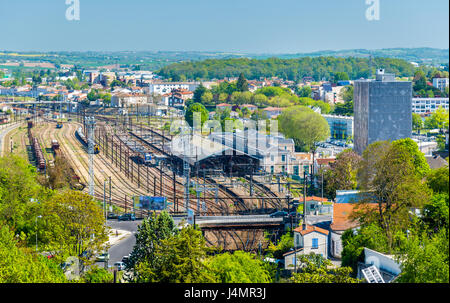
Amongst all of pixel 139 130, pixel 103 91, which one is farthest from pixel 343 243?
pixel 103 91

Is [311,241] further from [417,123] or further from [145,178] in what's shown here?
[417,123]

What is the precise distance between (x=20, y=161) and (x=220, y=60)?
1128 inches

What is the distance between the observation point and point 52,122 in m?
21.2

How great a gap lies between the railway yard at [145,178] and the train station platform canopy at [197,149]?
25cm

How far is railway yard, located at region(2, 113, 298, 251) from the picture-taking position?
827 centimetres

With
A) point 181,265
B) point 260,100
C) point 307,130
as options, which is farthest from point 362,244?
point 260,100

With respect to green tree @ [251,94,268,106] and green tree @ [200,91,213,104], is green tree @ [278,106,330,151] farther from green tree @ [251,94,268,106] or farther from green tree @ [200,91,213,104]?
green tree @ [200,91,213,104]

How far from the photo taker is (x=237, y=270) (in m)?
4.20

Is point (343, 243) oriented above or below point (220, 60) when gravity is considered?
below

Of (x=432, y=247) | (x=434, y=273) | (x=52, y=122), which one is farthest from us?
(x=52, y=122)

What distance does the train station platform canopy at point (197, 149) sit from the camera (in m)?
12.0

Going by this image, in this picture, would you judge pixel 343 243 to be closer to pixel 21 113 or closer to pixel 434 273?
pixel 434 273

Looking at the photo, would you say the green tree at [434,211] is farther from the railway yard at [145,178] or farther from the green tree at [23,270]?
the green tree at [23,270]

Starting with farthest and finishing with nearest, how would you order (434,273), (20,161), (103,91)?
(103,91)
(20,161)
(434,273)
